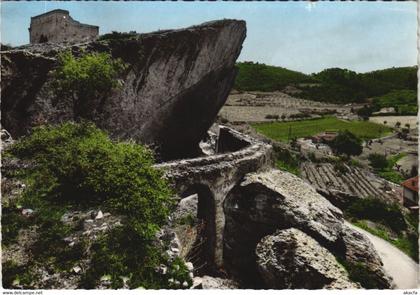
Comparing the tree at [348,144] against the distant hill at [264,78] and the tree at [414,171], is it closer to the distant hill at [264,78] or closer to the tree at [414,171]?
the tree at [414,171]

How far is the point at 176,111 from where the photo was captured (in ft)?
75.7

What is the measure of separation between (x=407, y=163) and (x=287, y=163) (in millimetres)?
9195

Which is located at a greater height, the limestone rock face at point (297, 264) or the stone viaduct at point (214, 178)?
the stone viaduct at point (214, 178)

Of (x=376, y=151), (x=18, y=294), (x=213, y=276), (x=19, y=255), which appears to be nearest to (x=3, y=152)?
(x=19, y=255)

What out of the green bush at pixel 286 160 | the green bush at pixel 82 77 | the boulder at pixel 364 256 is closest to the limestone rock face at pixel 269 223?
the boulder at pixel 364 256

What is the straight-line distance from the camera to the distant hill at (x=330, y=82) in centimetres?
3473

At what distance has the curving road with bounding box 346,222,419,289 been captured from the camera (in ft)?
52.2

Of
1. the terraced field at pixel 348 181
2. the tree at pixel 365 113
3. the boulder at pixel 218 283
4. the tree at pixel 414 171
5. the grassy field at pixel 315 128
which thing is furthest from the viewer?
the tree at pixel 365 113

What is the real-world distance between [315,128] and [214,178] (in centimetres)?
3422

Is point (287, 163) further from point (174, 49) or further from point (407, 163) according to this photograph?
point (174, 49)

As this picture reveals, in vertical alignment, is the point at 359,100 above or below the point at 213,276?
above

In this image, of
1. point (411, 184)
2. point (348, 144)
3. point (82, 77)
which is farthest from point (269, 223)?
point (348, 144)

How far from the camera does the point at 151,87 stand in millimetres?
21062

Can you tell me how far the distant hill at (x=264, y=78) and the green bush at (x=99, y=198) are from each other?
58.9 m
